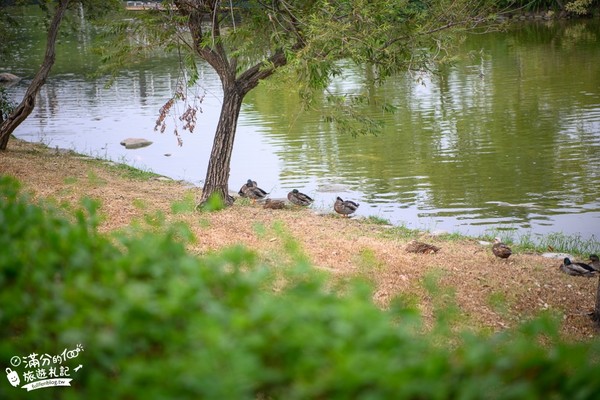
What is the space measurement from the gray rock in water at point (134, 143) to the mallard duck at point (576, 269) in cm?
1381

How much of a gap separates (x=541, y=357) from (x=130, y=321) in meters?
1.25

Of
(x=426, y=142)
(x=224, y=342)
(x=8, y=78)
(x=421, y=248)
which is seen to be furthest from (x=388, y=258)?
(x=8, y=78)

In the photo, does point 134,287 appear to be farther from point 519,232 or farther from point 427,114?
point 427,114

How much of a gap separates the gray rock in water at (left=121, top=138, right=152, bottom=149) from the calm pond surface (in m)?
0.23

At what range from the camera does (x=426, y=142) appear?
19.2 meters

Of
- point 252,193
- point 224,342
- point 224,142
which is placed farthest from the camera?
point 252,193

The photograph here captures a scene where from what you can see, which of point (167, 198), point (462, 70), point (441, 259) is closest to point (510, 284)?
point (441, 259)

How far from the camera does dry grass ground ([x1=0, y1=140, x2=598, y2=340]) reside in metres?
7.63

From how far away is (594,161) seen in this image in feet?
53.7

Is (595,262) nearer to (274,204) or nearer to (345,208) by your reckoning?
(345,208)

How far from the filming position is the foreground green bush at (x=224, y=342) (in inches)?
81.8

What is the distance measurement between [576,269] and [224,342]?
26.3 feet

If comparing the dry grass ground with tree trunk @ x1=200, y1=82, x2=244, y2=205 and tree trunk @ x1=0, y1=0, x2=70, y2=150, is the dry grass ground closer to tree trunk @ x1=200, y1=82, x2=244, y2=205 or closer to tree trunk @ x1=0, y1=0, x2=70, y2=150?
tree trunk @ x1=200, y1=82, x2=244, y2=205

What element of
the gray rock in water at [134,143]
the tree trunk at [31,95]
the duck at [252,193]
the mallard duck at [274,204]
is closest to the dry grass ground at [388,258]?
the mallard duck at [274,204]
